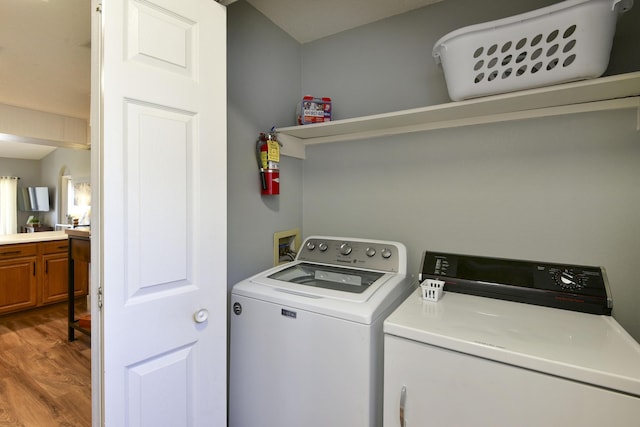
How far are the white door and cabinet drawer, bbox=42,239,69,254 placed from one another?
381cm

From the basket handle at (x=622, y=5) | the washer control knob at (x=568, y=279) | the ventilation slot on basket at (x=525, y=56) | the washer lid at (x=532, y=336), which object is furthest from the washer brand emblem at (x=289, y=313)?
the basket handle at (x=622, y=5)

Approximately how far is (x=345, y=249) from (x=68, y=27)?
7.12 feet

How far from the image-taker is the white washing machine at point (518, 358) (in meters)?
0.75

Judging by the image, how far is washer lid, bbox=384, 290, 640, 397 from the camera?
2.46 feet

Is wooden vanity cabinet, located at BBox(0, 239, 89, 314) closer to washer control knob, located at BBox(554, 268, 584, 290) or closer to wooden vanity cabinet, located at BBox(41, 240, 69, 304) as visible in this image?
wooden vanity cabinet, located at BBox(41, 240, 69, 304)

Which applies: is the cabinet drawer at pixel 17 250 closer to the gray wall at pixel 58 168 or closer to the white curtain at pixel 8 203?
the gray wall at pixel 58 168

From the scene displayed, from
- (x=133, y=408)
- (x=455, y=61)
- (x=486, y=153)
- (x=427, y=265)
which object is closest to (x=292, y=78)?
(x=455, y=61)

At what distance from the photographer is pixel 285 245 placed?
6.29 ft

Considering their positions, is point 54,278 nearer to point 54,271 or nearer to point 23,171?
point 54,271

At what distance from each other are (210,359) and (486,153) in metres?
1.54

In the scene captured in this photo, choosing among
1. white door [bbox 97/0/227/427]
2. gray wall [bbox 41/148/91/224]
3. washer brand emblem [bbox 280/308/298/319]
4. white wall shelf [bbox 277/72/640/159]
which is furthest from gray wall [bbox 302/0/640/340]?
gray wall [bbox 41/148/91/224]

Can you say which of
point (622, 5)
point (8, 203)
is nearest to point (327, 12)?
point (622, 5)

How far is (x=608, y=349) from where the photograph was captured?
0.83 m

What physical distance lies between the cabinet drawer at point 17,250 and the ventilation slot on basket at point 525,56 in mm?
4694
